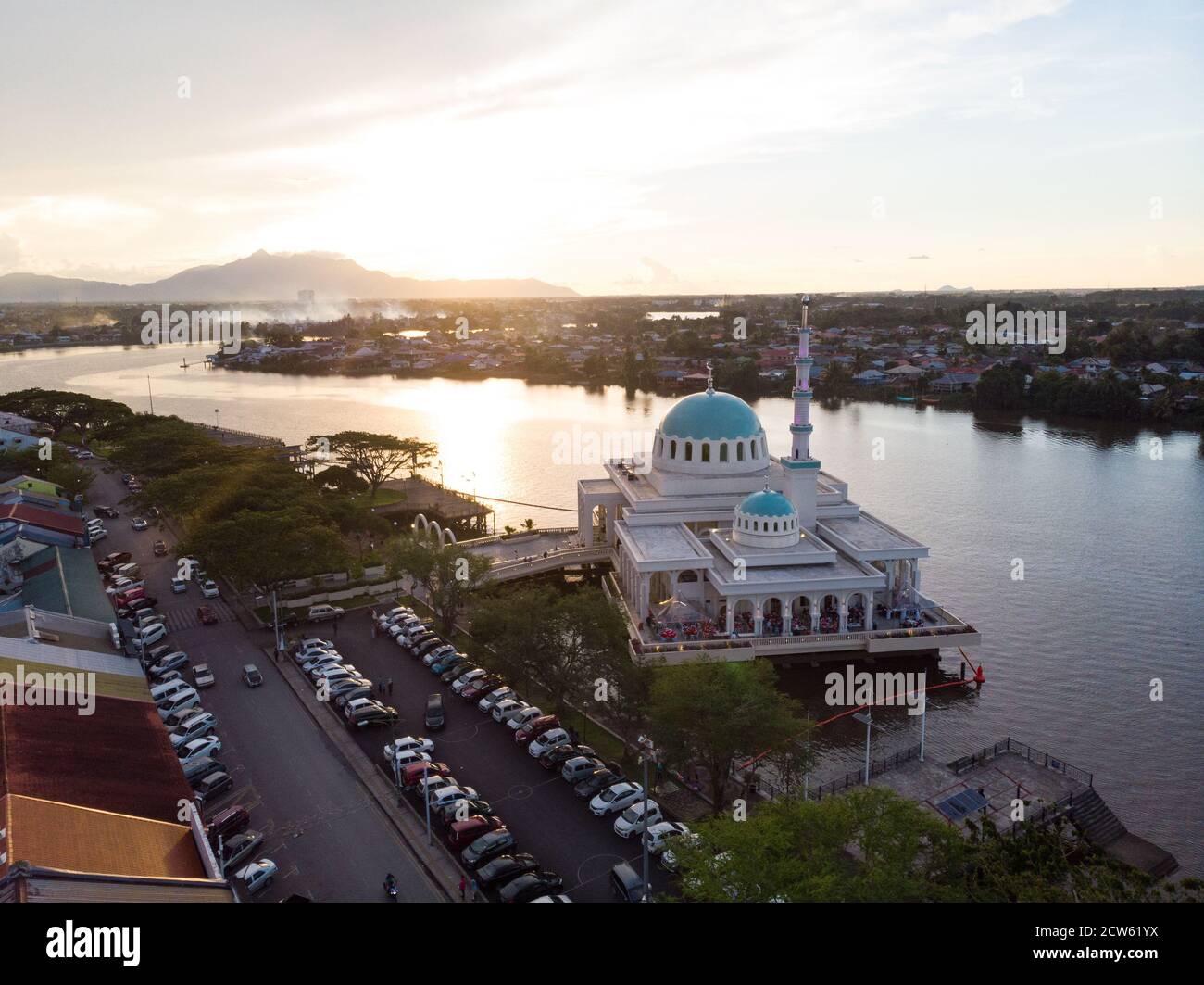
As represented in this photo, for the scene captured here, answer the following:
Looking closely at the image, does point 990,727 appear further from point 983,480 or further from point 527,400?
point 527,400

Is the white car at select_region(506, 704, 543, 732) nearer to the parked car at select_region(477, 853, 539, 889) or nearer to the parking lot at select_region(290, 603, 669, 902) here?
the parking lot at select_region(290, 603, 669, 902)

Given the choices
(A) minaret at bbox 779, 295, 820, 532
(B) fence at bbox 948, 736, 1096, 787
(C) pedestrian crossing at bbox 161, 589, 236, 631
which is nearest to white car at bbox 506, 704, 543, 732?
(B) fence at bbox 948, 736, 1096, 787

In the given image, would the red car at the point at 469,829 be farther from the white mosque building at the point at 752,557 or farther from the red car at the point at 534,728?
the white mosque building at the point at 752,557

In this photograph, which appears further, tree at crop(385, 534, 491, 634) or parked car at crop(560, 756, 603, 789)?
tree at crop(385, 534, 491, 634)

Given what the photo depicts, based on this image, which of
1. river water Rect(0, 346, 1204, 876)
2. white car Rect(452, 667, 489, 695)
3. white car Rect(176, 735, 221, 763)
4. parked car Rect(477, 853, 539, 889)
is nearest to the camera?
parked car Rect(477, 853, 539, 889)

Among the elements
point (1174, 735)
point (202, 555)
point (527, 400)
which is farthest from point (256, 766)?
point (527, 400)

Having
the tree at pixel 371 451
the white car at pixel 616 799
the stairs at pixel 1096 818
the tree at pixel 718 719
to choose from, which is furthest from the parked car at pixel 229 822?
the tree at pixel 371 451
